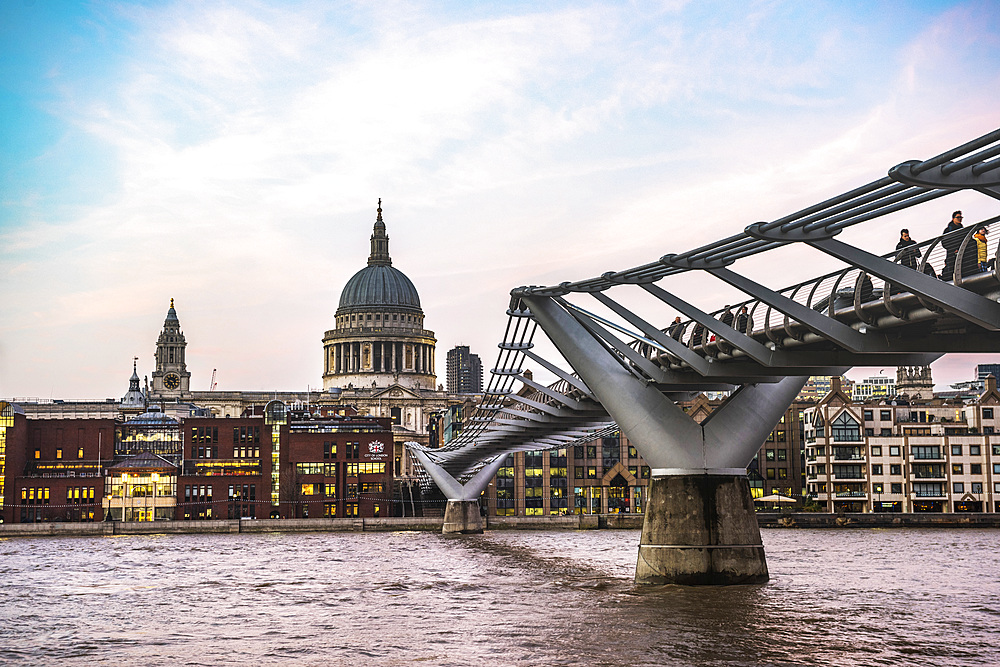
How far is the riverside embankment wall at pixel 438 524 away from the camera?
98.8 metres

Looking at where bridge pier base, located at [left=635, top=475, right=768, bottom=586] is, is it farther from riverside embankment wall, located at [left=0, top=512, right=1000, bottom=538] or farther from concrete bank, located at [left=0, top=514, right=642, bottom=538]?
concrete bank, located at [left=0, top=514, right=642, bottom=538]

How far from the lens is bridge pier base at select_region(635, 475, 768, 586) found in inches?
1435

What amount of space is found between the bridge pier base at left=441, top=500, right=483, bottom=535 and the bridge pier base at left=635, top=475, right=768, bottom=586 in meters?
61.0

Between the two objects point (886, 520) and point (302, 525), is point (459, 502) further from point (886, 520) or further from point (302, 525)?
point (886, 520)

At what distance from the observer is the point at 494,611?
36.8 meters

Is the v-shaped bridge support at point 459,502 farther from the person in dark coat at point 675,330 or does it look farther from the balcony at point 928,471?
the person in dark coat at point 675,330

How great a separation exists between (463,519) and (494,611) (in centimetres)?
6143

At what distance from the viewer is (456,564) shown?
60750 millimetres

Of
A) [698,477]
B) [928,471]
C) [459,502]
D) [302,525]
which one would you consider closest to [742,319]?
[698,477]

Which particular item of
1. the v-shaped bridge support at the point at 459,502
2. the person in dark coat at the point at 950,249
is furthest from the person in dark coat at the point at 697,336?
the v-shaped bridge support at the point at 459,502

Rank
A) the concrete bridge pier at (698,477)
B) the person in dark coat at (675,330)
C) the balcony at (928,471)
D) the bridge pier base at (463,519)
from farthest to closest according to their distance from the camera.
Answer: the balcony at (928,471) → the bridge pier base at (463,519) → the person in dark coat at (675,330) → the concrete bridge pier at (698,477)

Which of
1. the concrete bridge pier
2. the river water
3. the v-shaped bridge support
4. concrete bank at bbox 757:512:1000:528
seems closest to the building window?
concrete bank at bbox 757:512:1000:528

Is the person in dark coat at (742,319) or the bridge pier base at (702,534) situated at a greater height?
the person in dark coat at (742,319)

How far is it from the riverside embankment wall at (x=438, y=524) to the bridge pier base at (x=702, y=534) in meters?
62.3
